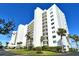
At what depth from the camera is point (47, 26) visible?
390 inches

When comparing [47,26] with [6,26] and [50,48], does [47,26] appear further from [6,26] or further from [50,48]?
[6,26]

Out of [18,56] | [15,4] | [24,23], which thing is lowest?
[18,56]

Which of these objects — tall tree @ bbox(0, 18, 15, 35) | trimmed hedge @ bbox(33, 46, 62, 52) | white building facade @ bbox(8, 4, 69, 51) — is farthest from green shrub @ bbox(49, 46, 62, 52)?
tall tree @ bbox(0, 18, 15, 35)

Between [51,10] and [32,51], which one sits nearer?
[32,51]

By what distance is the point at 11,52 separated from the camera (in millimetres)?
9273

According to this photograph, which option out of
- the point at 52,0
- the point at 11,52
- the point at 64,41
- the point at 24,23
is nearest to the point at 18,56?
the point at 11,52

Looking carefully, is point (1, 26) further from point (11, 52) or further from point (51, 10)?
point (51, 10)

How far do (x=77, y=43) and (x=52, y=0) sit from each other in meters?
2.04

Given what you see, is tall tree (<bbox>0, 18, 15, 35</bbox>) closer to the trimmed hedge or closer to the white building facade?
the white building facade

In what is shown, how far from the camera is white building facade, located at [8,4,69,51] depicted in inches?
378

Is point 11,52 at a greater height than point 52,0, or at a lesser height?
lesser

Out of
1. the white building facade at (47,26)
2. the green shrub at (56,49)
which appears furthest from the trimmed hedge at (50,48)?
the white building facade at (47,26)

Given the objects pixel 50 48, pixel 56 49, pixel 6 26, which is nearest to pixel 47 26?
pixel 50 48

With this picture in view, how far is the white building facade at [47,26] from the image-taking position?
960 cm
